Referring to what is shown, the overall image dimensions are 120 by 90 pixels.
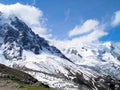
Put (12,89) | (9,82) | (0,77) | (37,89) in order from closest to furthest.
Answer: (37,89) → (12,89) → (9,82) → (0,77)

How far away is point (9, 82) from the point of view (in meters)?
59.7

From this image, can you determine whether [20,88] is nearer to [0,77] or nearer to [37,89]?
[37,89]

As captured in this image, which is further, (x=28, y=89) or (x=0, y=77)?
(x=0, y=77)

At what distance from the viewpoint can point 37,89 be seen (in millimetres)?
50250

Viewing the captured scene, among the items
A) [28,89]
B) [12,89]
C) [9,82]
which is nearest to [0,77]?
[9,82]

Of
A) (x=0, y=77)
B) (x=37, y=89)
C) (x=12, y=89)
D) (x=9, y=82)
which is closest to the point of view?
(x=37, y=89)

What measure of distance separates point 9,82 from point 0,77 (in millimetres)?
6047

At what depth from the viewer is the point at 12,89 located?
178 ft

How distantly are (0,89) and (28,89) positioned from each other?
7544 mm

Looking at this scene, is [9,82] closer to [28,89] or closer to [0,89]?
[0,89]

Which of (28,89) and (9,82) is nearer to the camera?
(28,89)

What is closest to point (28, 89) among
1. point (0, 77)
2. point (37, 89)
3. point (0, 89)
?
point (37, 89)

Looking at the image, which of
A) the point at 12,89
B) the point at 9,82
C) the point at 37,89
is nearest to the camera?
the point at 37,89

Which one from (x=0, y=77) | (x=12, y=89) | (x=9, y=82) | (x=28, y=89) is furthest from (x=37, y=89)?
(x=0, y=77)
